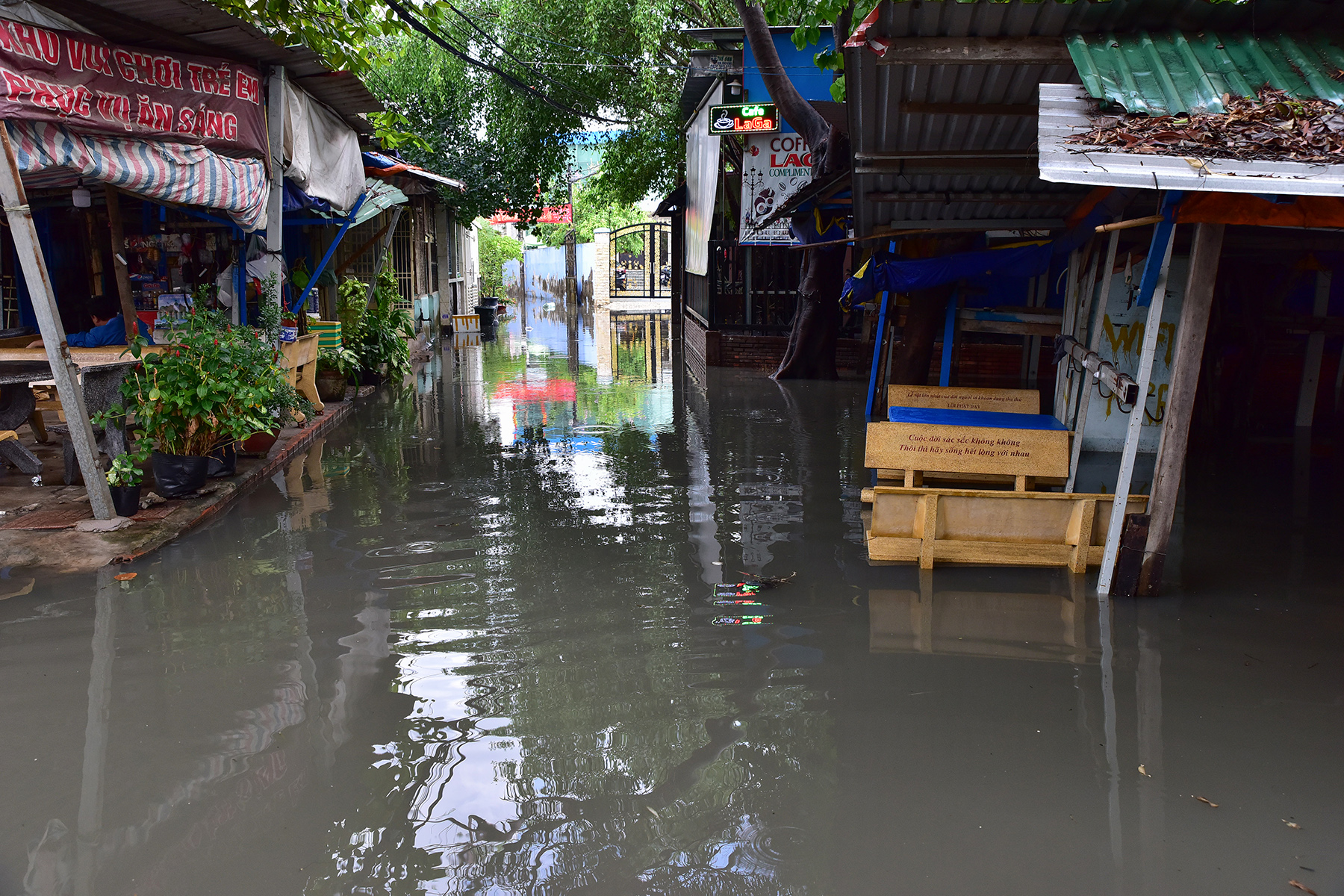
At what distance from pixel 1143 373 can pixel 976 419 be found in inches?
76.1

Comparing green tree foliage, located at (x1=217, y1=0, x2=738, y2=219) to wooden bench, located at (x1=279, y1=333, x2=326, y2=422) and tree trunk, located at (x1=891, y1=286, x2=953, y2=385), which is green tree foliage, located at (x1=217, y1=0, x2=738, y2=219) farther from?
tree trunk, located at (x1=891, y1=286, x2=953, y2=385)

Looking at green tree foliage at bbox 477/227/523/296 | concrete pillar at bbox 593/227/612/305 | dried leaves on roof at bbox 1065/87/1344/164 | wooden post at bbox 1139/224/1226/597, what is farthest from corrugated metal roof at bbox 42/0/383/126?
green tree foliage at bbox 477/227/523/296

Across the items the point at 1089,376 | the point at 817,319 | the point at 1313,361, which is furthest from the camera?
the point at 817,319

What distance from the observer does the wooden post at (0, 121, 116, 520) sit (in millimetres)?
6156

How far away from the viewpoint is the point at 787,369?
15242mm

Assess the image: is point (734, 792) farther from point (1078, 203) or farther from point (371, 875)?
point (1078, 203)

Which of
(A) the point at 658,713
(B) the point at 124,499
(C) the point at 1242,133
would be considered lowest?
(A) the point at 658,713

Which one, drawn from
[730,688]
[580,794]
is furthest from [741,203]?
[580,794]

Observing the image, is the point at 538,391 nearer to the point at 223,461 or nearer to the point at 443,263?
the point at 223,461

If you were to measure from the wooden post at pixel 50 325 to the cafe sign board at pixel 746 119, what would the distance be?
32.4 feet

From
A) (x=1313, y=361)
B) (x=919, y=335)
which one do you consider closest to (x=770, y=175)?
(x=919, y=335)

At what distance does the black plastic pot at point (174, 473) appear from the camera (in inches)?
292

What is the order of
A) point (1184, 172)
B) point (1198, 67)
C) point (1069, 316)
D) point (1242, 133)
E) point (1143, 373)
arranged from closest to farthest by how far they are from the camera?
point (1184, 172)
point (1242, 133)
point (1198, 67)
point (1143, 373)
point (1069, 316)

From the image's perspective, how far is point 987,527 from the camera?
245 inches
